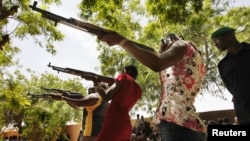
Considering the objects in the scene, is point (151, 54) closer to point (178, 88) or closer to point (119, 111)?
point (178, 88)

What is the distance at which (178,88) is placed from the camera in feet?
7.85

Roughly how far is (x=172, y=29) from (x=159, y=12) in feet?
15.2

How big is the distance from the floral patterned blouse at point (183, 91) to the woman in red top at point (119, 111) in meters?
1.07

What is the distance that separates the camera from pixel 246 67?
279 centimetres

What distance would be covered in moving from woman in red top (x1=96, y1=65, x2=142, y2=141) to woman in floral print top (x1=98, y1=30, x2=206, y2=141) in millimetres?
1063

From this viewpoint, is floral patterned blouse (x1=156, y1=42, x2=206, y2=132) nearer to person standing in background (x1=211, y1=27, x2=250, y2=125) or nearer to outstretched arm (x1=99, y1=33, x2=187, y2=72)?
outstretched arm (x1=99, y1=33, x2=187, y2=72)

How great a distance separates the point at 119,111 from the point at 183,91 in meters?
1.22

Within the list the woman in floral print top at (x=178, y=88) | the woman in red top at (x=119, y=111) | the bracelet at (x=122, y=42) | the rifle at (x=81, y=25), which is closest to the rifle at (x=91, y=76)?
the woman in red top at (x=119, y=111)

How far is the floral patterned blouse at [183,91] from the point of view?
231 centimetres

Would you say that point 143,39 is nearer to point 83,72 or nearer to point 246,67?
point 83,72

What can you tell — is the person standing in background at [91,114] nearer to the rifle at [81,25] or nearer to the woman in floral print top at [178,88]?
the rifle at [81,25]

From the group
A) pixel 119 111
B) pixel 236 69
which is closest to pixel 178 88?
pixel 236 69

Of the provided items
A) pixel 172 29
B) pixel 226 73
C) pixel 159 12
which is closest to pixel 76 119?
pixel 172 29

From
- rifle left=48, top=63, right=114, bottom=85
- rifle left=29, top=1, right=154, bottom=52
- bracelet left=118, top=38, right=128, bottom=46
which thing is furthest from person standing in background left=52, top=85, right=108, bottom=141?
bracelet left=118, top=38, right=128, bottom=46
